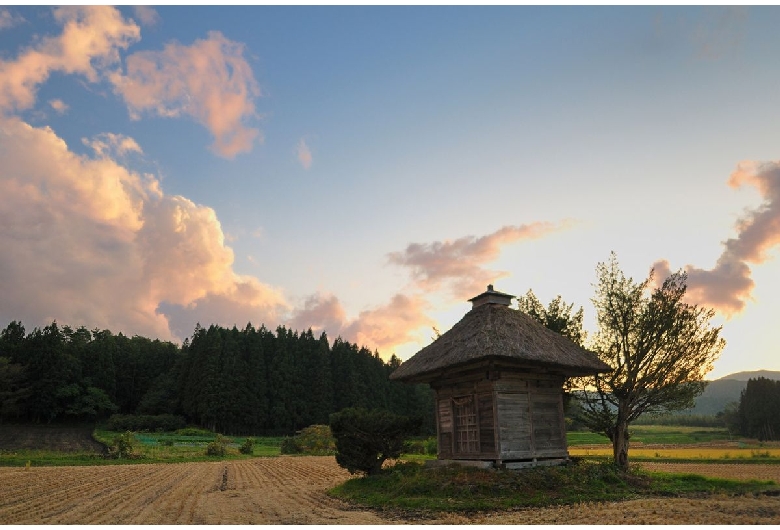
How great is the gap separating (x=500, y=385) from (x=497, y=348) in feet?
5.41

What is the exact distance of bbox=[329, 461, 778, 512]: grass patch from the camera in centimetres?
1469

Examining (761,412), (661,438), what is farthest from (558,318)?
(761,412)

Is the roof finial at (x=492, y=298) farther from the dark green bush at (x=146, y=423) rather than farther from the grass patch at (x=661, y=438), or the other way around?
the dark green bush at (x=146, y=423)

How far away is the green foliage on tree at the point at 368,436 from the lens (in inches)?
750

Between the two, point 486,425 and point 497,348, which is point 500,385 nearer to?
point 486,425

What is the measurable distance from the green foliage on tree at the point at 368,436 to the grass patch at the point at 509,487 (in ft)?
2.14

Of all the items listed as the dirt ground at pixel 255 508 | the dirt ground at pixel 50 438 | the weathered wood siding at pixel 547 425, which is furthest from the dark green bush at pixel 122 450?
the weathered wood siding at pixel 547 425

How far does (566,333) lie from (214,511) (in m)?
18.9

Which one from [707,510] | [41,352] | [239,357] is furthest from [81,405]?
[707,510]

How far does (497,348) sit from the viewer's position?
56.4ft

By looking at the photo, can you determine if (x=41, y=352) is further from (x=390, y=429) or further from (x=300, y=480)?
(x=390, y=429)

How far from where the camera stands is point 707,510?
39.3 ft

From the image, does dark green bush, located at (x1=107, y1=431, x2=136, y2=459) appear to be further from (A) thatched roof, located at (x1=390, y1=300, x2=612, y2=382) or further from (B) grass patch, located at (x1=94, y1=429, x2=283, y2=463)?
(A) thatched roof, located at (x1=390, y1=300, x2=612, y2=382)

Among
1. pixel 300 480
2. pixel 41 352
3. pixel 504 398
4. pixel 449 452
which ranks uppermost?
pixel 41 352
